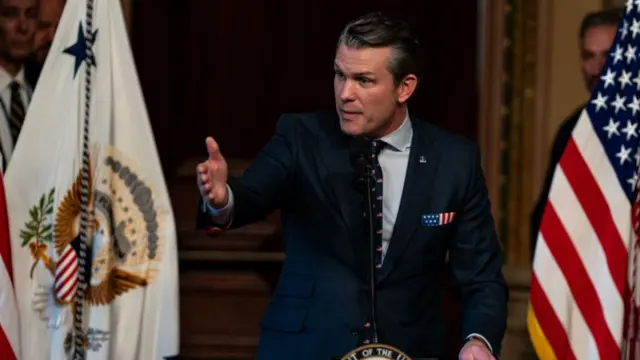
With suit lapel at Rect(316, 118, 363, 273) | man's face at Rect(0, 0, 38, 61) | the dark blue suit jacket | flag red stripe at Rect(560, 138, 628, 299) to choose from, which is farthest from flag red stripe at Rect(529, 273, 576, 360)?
man's face at Rect(0, 0, 38, 61)

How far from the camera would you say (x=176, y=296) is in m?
3.71

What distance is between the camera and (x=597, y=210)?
366 centimetres

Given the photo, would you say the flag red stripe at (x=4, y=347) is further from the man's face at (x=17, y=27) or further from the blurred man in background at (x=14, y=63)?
the man's face at (x=17, y=27)

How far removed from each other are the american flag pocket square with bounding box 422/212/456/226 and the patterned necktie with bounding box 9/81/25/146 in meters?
1.37

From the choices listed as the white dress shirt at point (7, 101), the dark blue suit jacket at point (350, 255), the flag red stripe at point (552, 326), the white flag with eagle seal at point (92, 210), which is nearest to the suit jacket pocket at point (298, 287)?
the dark blue suit jacket at point (350, 255)

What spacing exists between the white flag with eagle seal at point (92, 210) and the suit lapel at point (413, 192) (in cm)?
92

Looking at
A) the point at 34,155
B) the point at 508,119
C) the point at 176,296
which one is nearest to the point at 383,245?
the point at 176,296

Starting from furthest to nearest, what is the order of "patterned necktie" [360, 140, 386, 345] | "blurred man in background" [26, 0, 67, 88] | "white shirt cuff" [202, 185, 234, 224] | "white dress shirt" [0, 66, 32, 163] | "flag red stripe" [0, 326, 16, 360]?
"blurred man in background" [26, 0, 67, 88] → "white dress shirt" [0, 66, 32, 163] → "flag red stripe" [0, 326, 16, 360] → "patterned necktie" [360, 140, 386, 345] → "white shirt cuff" [202, 185, 234, 224]

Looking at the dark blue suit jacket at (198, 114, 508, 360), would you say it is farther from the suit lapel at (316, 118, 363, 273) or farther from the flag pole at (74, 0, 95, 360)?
the flag pole at (74, 0, 95, 360)

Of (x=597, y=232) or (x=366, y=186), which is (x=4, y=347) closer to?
(x=366, y=186)

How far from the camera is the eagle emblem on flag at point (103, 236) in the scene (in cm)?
364

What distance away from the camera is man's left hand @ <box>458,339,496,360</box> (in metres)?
2.80

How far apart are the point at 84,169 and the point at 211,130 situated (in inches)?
39.3

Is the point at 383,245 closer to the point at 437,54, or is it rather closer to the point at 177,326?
the point at 177,326
